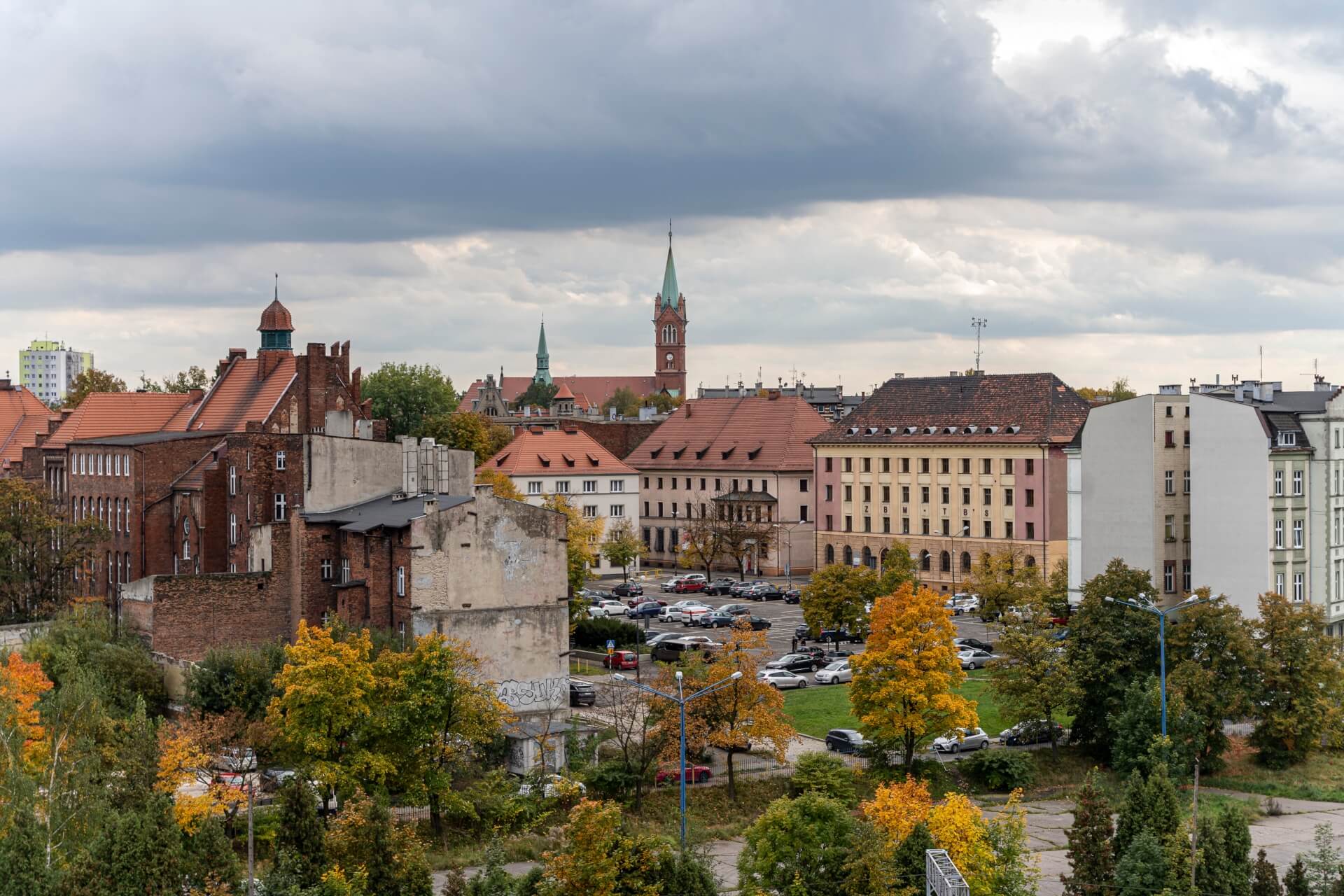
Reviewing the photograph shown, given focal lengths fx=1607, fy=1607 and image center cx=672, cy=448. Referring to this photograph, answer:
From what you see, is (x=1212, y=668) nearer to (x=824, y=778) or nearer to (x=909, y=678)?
(x=909, y=678)

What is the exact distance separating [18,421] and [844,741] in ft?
285

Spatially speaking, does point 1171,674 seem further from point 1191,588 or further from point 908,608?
point 1191,588

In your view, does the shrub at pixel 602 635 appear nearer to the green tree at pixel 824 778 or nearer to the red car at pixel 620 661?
the red car at pixel 620 661

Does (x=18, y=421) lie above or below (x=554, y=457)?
above

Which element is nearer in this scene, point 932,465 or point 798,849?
point 798,849

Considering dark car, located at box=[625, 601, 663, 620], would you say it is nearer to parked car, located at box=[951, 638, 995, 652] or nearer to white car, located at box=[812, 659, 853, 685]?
parked car, located at box=[951, 638, 995, 652]

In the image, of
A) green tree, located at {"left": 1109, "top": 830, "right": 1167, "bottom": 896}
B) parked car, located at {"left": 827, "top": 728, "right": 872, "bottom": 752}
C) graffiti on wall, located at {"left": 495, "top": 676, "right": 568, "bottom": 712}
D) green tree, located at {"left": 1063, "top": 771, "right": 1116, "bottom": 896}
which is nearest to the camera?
green tree, located at {"left": 1109, "top": 830, "right": 1167, "bottom": 896}

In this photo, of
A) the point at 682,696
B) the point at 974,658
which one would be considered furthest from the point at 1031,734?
the point at 974,658

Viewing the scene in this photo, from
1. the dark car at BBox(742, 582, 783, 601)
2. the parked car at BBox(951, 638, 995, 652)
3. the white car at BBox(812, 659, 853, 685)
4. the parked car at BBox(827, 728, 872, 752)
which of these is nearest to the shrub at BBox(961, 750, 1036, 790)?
the parked car at BBox(827, 728, 872, 752)

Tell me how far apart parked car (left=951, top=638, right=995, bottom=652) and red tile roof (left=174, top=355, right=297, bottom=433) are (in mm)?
46845

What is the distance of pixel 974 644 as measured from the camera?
9788 centimetres

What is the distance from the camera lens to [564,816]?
204 feet

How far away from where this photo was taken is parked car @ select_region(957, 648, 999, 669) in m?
92.1

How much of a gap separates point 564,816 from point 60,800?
1924cm
